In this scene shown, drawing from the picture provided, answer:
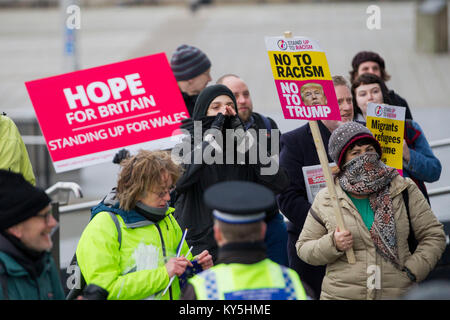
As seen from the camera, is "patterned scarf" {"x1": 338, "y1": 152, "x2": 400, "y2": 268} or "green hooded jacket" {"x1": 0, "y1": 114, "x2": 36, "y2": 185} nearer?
"patterned scarf" {"x1": 338, "y1": 152, "x2": 400, "y2": 268}

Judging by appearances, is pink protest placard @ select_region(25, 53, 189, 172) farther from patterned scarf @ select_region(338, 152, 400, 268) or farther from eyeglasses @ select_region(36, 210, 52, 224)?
eyeglasses @ select_region(36, 210, 52, 224)

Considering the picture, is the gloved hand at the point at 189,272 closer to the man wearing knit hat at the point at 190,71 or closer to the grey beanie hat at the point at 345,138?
the grey beanie hat at the point at 345,138

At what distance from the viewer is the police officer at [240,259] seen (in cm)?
297

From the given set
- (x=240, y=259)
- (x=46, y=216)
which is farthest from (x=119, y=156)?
(x=240, y=259)

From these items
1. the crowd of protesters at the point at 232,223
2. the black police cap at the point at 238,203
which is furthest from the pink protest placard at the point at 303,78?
the black police cap at the point at 238,203

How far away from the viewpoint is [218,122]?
4422 millimetres

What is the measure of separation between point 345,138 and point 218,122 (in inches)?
29.1

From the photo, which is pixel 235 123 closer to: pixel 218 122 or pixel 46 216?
pixel 218 122

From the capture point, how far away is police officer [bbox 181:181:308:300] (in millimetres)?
2973

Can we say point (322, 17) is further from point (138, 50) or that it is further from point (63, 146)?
point (63, 146)

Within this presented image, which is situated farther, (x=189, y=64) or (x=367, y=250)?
(x=189, y=64)

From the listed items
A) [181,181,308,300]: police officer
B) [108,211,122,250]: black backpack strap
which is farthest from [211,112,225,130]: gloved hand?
[181,181,308,300]: police officer

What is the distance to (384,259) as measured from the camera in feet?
13.6

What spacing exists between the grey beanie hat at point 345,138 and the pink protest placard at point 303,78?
20 cm
